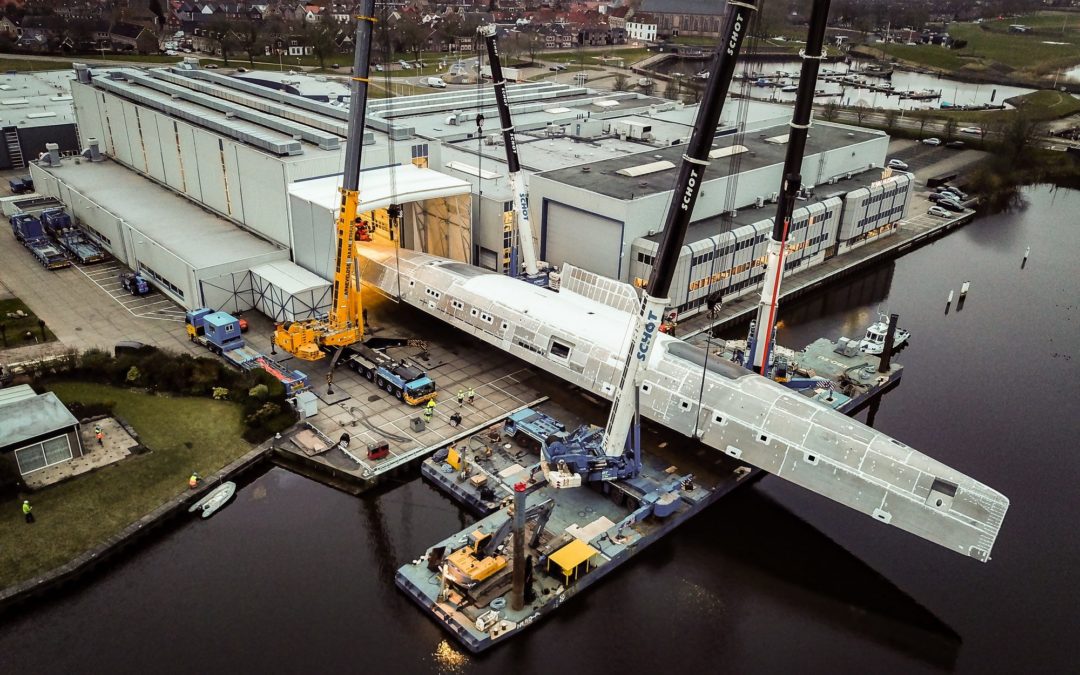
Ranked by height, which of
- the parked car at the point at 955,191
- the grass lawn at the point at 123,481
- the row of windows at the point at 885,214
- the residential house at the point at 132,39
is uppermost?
the residential house at the point at 132,39

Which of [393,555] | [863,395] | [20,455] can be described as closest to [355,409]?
[393,555]

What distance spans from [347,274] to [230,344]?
1057 cm

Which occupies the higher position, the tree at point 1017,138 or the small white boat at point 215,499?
the tree at point 1017,138

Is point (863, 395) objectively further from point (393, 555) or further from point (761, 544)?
point (393, 555)

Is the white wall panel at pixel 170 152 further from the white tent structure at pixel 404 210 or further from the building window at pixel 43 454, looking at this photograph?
the building window at pixel 43 454

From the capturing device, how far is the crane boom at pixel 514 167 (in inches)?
2242

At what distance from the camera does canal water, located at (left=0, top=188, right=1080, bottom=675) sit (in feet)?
108

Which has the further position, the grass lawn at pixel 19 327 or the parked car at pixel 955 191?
the parked car at pixel 955 191

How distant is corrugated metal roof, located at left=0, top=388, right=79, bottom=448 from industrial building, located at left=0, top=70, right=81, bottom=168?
70.3 meters

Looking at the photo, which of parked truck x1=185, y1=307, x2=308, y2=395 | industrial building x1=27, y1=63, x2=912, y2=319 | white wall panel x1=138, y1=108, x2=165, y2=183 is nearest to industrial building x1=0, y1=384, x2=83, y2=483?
parked truck x1=185, y1=307, x2=308, y2=395

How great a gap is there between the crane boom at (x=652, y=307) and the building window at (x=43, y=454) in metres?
27.1

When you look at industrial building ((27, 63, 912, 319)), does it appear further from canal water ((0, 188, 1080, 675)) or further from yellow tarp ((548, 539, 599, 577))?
yellow tarp ((548, 539, 599, 577))

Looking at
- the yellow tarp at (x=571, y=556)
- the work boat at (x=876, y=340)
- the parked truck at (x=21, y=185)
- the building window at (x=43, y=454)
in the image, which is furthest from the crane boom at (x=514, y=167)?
the parked truck at (x=21, y=185)

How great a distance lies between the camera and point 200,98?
79.1 metres
